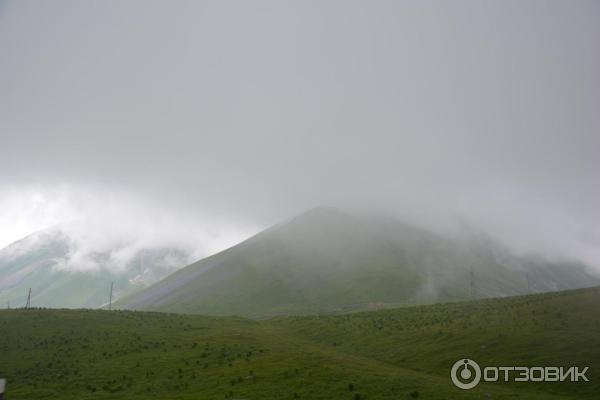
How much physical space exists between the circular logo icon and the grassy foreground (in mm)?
892

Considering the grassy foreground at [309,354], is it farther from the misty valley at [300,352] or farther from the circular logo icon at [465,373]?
the circular logo icon at [465,373]

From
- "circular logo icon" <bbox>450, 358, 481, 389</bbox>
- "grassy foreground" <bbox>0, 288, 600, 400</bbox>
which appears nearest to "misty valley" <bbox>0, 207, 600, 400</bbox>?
"grassy foreground" <bbox>0, 288, 600, 400</bbox>

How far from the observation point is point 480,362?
1533 inches

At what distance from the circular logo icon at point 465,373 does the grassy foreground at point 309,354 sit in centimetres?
89

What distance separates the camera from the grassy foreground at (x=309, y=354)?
32875mm

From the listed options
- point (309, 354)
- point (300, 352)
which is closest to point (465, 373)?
point (309, 354)

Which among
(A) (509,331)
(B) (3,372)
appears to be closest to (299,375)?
(A) (509,331)

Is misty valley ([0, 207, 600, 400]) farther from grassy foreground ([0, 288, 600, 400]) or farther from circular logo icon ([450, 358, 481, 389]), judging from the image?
circular logo icon ([450, 358, 481, 389])

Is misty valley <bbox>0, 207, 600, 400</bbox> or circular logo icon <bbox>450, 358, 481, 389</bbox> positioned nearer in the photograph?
misty valley <bbox>0, 207, 600, 400</bbox>

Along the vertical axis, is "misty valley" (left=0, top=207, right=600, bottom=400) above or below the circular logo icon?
above

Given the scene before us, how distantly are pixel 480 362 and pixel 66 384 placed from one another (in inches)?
1340

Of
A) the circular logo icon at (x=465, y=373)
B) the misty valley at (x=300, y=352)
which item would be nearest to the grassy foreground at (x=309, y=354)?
the misty valley at (x=300, y=352)

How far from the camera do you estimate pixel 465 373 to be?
122 feet

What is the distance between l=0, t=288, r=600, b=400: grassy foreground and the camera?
32.9 m
